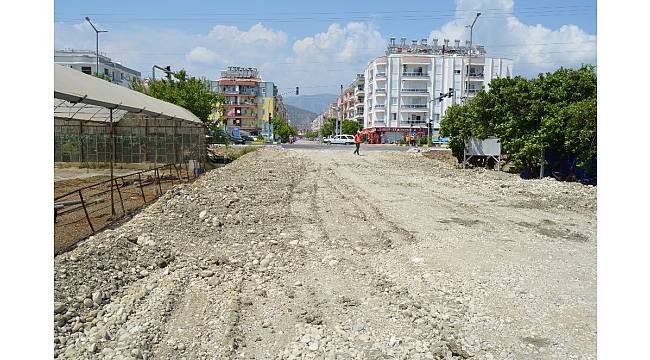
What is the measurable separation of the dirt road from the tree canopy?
20.0 ft

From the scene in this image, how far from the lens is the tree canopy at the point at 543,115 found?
17328 millimetres

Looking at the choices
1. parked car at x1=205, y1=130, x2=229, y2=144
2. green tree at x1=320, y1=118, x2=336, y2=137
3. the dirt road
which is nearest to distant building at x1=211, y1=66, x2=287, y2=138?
green tree at x1=320, y1=118, x2=336, y2=137

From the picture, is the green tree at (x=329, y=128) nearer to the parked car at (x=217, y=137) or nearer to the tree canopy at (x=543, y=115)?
the parked car at (x=217, y=137)

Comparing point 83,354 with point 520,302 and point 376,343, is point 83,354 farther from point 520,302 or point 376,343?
point 520,302

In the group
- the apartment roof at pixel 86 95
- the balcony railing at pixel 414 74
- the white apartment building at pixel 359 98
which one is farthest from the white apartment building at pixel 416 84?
the apartment roof at pixel 86 95

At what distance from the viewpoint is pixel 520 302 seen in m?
5.81

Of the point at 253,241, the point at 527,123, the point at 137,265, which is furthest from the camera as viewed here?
the point at 527,123

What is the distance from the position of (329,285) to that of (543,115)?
1642cm

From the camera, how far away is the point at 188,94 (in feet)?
98.1

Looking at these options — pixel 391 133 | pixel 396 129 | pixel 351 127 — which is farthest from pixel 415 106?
pixel 351 127

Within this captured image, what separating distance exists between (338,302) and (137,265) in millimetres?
2820

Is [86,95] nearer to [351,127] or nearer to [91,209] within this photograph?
[91,209]

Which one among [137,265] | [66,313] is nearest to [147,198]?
[137,265]

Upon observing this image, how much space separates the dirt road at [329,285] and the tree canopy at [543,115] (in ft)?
20.0
